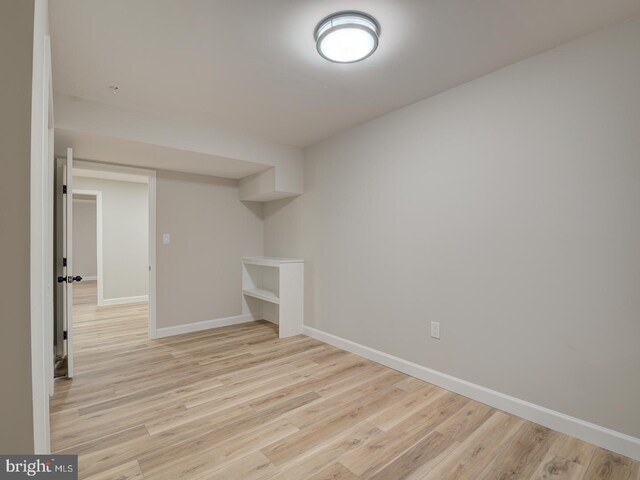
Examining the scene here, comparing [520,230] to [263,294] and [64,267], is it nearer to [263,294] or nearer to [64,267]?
[263,294]

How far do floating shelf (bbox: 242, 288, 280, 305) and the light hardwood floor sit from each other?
0.88 meters

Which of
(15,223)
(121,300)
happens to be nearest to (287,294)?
(15,223)

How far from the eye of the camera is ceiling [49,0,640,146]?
5.33 ft

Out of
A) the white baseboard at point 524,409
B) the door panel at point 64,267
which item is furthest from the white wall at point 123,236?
the white baseboard at point 524,409

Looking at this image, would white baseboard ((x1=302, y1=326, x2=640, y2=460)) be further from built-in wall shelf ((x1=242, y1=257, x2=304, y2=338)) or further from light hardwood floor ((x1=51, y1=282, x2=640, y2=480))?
built-in wall shelf ((x1=242, y1=257, x2=304, y2=338))

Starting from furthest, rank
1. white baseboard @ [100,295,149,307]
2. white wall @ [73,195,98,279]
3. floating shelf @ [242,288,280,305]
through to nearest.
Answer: white wall @ [73,195,98,279] < white baseboard @ [100,295,149,307] < floating shelf @ [242,288,280,305]

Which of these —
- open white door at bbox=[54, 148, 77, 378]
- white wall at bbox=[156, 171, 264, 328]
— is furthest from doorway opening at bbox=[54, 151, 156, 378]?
open white door at bbox=[54, 148, 77, 378]

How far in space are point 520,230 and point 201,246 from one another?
11.9ft

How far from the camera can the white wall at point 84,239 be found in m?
9.26

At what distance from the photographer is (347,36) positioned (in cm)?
175

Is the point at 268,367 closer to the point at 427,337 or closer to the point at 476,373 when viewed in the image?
the point at 427,337

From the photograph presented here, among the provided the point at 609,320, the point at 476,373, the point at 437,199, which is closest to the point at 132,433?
the point at 476,373

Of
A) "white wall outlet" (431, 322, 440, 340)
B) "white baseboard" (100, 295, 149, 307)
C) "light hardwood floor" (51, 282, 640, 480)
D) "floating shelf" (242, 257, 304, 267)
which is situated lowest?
"light hardwood floor" (51, 282, 640, 480)

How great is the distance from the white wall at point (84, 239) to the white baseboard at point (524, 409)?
31.8 feet
